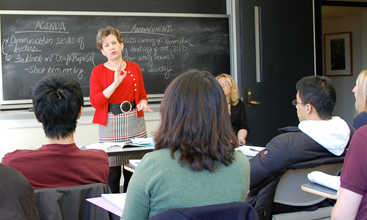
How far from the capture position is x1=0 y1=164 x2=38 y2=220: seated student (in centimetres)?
100

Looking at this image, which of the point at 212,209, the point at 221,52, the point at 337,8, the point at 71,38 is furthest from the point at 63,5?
the point at 337,8

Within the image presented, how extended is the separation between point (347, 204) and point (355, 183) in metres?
0.07

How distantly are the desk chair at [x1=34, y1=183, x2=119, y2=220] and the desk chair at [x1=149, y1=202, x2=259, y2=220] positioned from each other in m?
0.53

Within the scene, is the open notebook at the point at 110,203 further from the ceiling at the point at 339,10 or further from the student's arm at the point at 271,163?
the ceiling at the point at 339,10

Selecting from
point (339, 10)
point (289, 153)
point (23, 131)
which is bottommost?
point (23, 131)

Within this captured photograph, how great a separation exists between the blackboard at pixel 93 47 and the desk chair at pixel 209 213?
3.50 m

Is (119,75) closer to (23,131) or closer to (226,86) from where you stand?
(226,86)

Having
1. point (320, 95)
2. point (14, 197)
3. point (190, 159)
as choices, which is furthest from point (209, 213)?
point (320, 95)

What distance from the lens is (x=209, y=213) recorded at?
96 centimetres

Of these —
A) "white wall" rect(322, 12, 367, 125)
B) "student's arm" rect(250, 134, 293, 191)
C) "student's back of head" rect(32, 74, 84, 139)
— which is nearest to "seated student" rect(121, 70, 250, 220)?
"student's back of head" rect(32, 74, 84, 139)

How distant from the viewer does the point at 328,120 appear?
2.13 metres

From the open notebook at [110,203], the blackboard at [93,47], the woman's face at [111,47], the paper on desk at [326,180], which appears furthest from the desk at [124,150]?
the blackboard at [93,47]

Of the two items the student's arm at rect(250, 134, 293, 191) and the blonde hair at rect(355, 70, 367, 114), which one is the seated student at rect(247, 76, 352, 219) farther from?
the blonde hair at rect(355, 70, 367, 114)

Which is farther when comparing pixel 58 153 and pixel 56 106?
pixel 56 106
